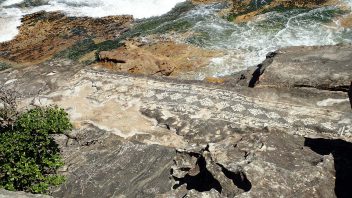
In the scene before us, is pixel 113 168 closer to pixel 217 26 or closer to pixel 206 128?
pixel 206 128

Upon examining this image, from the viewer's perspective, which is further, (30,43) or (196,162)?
(30,43)

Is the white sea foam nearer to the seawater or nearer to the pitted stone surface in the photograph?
the seawater

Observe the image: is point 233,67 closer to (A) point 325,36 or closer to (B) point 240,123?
(A) point 325,36

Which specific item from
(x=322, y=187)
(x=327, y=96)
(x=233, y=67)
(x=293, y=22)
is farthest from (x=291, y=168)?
(x=293, y=22)

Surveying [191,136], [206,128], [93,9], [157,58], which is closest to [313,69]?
[206,128]

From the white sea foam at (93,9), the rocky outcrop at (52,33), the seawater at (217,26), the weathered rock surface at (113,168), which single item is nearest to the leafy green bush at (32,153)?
the weathered rock surface at (113,168)
